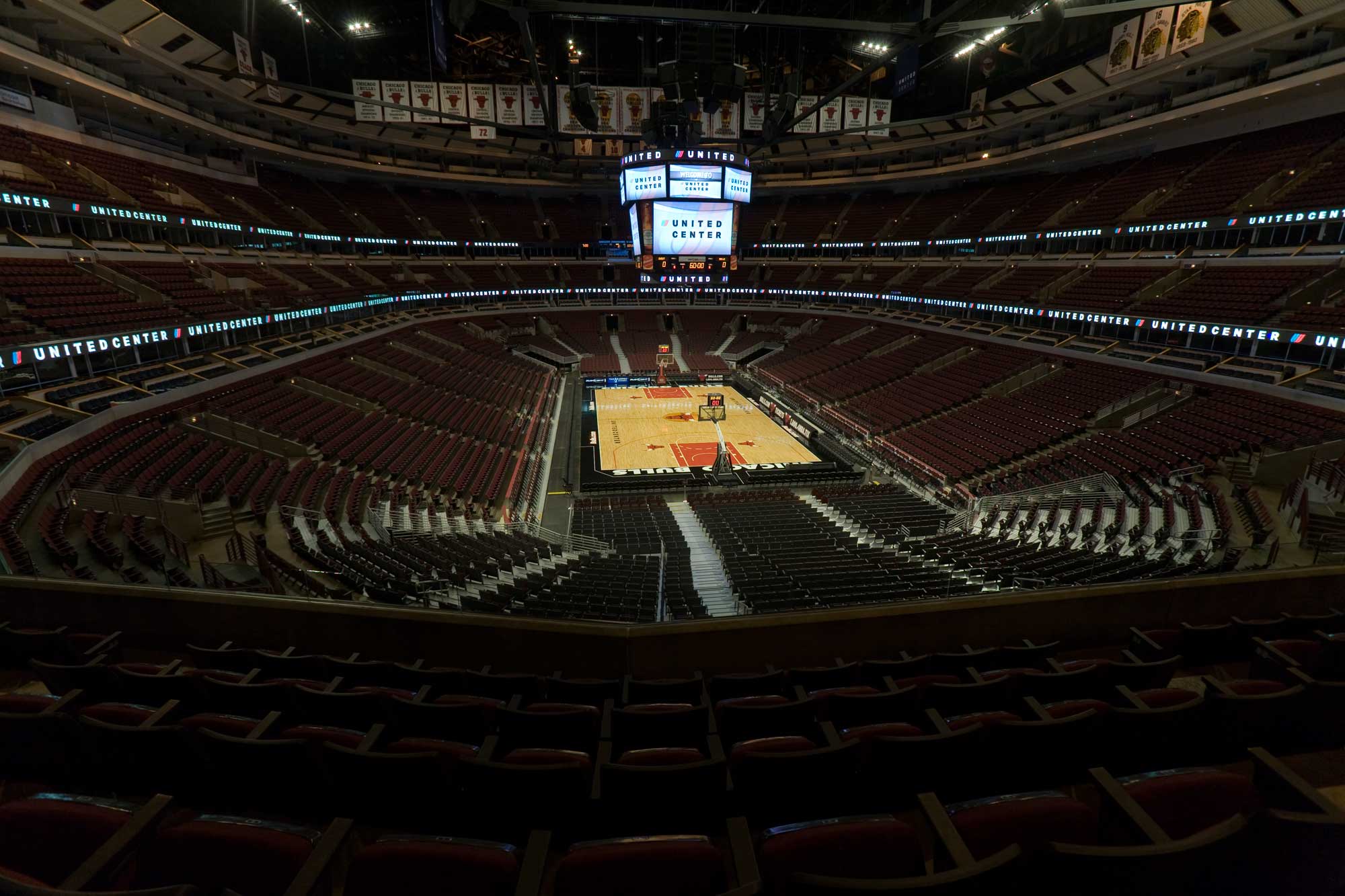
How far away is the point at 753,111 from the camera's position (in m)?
30.3

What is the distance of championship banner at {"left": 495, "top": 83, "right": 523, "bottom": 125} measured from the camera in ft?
84.4

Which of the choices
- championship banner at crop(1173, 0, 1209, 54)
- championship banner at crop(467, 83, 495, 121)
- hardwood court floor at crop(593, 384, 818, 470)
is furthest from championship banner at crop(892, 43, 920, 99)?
championship banner at crop(467, 83, 495, 121)

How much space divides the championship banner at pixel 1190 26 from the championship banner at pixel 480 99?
84.2 feet

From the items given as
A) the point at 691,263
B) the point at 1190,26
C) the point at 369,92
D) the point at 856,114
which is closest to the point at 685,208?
the point at 691,263

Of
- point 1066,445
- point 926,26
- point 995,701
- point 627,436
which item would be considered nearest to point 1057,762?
point 995,701

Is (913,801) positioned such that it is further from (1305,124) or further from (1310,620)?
(1305,124)

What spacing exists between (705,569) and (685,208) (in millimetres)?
18290

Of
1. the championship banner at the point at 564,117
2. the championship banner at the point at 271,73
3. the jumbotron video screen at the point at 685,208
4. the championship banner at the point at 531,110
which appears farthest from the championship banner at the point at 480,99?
the championship banner at the point at 271,73

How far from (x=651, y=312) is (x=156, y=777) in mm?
45323

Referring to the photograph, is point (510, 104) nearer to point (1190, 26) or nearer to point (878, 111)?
point (878, 111)

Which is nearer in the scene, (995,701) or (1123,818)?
(1123,818)

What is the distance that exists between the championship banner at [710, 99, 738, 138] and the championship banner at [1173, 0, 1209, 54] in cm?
1743

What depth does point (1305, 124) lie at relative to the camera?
2352 cm

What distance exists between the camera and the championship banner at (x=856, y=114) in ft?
87.4
